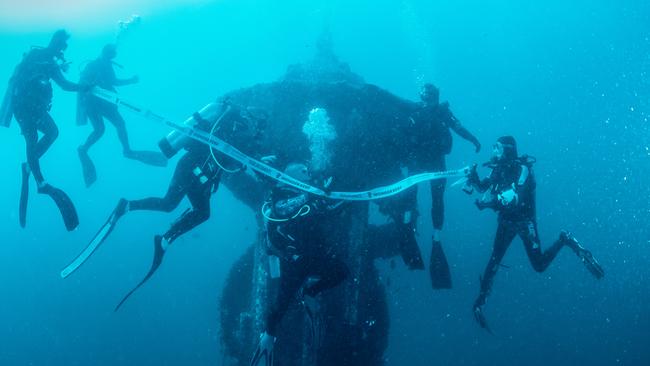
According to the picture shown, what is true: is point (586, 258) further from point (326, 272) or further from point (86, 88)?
point (86, 88)

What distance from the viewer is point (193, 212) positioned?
657 centimetres

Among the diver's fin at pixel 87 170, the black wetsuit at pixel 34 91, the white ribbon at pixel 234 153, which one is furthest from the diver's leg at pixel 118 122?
the white ribbon at pixel 234 153

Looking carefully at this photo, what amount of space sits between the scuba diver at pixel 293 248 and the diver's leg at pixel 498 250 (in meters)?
3.18

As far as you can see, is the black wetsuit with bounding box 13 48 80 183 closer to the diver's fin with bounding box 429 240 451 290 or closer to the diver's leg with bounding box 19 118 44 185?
the diver's leg with bounding box 19 118 44 185

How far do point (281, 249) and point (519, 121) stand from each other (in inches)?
3840

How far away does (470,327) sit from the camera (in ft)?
112

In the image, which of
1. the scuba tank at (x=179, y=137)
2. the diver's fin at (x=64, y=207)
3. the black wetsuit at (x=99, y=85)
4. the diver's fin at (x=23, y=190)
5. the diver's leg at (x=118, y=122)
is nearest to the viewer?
the scuba tank at (x=179, y=137)

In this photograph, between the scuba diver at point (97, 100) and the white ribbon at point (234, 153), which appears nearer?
the white ribbon at point (234, 153)

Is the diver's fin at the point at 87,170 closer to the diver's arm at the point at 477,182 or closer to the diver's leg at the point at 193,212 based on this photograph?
the diver's leg at the point at 193,212

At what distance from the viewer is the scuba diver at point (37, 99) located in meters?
7.06

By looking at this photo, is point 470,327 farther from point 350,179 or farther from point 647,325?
point 350,179

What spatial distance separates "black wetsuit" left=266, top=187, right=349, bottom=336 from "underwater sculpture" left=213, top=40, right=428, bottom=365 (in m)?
1.20

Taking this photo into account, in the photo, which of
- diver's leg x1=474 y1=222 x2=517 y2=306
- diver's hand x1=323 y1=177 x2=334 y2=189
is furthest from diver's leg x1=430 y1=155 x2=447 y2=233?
diver's hand x1=323 y1=177 x2=334 y2=189

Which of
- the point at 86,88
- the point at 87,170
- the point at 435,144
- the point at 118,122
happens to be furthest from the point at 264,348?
the point at 118,122
